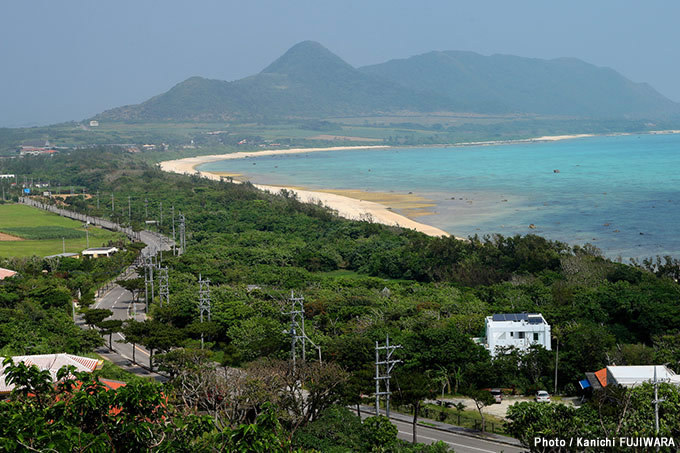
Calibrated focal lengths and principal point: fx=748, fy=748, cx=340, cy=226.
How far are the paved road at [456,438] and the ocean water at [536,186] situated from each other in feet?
107

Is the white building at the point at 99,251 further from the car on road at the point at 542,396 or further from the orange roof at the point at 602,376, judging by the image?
the orange roof at the point at 602,376

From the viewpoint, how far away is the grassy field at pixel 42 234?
53.8 meters

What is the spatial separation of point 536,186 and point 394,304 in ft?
210

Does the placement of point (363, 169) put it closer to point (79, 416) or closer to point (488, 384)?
point (488, 384)

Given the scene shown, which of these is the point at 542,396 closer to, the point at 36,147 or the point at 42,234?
the point at 42,234

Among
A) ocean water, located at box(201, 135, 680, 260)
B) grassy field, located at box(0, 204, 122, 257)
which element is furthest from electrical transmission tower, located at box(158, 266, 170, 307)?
ocean water, located at box(201, 135, 680, 260)

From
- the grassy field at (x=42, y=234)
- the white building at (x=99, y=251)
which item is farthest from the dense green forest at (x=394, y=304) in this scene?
the grassy field at (x=42, y=234)

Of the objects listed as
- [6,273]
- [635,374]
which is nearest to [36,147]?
[6,273]

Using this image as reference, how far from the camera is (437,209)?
7375 cm

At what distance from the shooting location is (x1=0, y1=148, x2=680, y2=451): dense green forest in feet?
79.2

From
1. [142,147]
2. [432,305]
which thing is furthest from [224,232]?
[142,147]

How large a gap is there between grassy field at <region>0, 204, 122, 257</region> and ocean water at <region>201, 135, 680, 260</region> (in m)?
28.8

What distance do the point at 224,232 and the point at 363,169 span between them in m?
71.3

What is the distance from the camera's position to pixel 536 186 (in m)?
91.9
